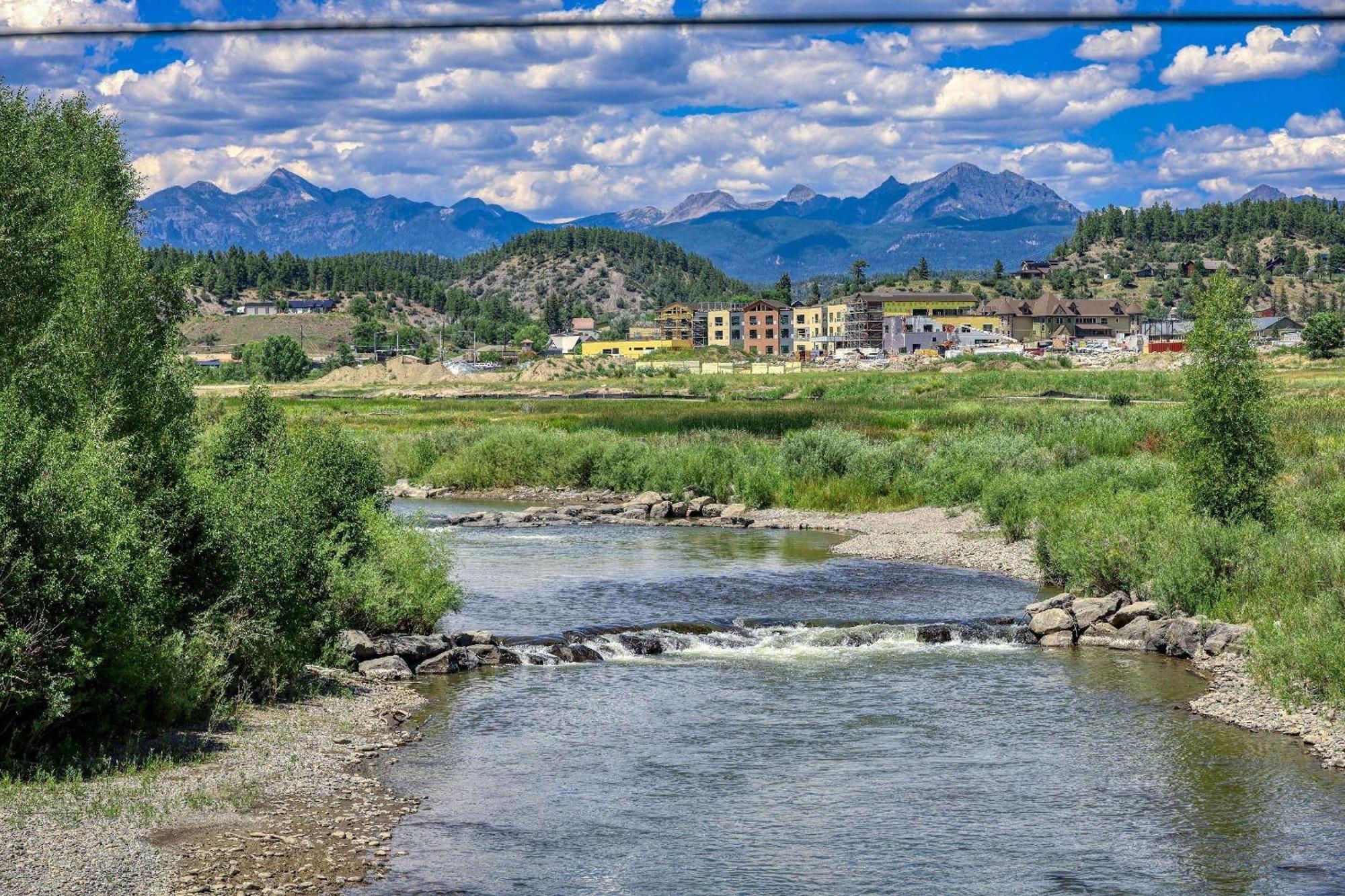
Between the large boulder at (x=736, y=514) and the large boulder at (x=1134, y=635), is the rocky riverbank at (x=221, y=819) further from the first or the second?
the large boulder at (x=736, y=514)

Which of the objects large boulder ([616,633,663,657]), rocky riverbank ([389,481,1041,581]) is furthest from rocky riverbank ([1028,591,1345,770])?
large boulder ([616,633,663,657])

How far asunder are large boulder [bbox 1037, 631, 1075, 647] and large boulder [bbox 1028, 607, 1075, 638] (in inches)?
2.4

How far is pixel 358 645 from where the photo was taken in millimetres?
26625

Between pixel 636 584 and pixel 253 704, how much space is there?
16.3m

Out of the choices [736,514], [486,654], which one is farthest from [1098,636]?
[736,514]

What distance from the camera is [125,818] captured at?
16.2 meters

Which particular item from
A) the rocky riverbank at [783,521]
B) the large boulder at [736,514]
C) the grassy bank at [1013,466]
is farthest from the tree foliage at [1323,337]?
the large boulder at [736,514]

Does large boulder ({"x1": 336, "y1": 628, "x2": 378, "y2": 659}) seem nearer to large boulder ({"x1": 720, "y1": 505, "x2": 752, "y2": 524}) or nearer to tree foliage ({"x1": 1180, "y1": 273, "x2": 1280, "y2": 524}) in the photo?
tree foliage ({"x1": 1180, "y1": 273, "x2": 1280, "y2": 524})

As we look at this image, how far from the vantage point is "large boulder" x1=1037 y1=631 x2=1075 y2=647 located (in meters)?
29.2

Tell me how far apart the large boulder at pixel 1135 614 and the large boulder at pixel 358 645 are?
647 inches

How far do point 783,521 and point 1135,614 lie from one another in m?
24.1

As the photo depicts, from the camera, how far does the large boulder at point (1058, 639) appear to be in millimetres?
29172

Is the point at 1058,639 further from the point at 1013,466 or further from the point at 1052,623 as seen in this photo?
the point at 1013,466

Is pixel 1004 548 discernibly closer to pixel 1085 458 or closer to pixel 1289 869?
A: pixel 1085 458
